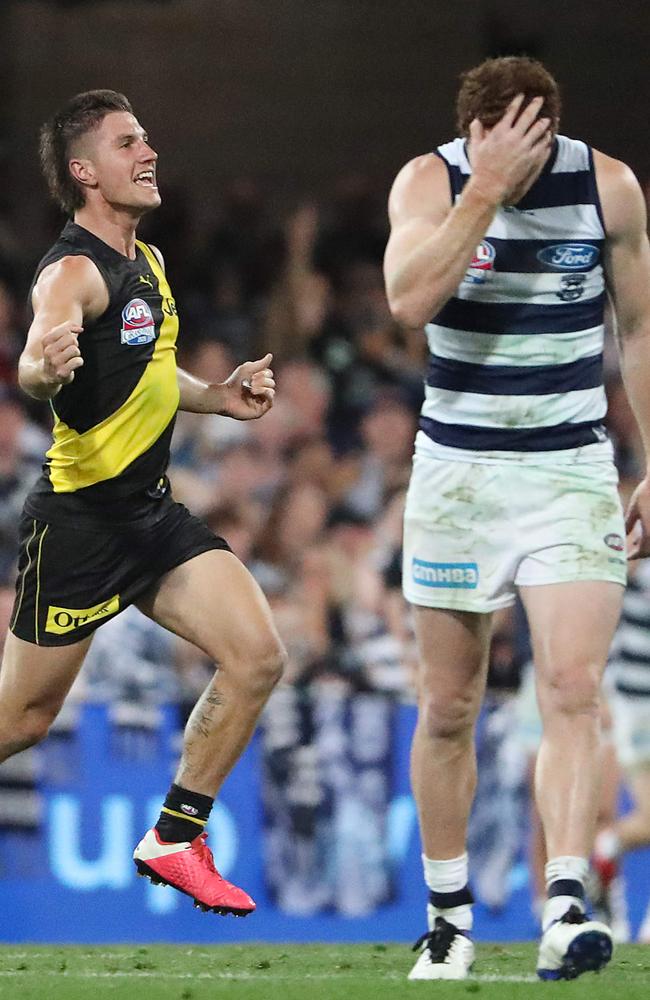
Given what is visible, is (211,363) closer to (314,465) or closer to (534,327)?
(314,465)

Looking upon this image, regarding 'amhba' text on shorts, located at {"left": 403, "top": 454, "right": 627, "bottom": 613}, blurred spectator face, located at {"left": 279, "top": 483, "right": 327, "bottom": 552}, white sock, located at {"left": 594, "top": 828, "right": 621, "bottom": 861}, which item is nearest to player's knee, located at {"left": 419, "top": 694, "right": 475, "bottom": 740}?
'amhba' text on shorts, located at {"left": 403, "top": 454, "right": 627, "bottom": 613}

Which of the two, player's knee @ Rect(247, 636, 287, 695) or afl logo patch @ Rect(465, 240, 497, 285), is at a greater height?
afl logo patch @ Rect(465, 240, 497, 285)

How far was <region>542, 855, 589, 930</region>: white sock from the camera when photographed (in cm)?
462

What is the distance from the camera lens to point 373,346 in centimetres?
1158

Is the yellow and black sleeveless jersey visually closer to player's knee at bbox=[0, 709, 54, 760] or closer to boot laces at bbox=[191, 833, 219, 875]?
player's knee at bbox=[0, 709, 54, 760]

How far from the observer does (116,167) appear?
556cm

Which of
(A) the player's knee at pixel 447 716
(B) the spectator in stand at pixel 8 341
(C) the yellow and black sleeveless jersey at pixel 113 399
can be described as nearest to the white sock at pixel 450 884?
(A) the player's knee at pixel 447 716

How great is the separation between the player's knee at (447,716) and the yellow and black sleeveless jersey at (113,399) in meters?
1.11

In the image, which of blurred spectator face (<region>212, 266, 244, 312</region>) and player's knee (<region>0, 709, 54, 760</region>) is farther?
blurred spectator face (<region>212, 266, 244, 312</region>)

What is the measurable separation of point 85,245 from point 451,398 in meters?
1.21

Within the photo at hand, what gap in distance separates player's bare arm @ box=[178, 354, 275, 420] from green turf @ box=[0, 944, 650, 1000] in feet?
5.57

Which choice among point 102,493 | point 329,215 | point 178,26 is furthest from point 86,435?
point 178,26

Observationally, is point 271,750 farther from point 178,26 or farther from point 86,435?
point 178,26

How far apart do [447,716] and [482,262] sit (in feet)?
4.13
